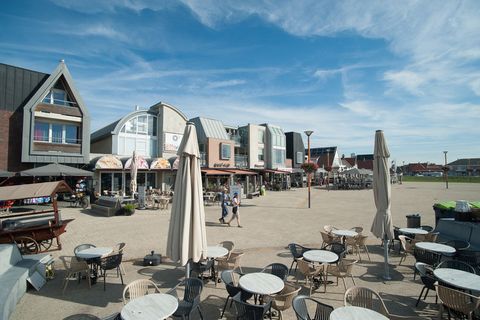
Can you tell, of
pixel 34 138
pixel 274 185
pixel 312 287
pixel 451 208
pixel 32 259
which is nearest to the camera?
pixel 312 287

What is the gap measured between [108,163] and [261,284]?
19677 mm

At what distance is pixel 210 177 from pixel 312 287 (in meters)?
24.1

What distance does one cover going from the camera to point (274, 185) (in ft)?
122

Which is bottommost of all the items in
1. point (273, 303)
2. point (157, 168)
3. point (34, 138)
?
point (273, 303)

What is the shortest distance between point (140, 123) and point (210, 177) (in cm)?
943

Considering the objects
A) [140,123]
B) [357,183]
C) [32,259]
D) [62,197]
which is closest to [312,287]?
[32,259]

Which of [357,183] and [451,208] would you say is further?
[357,183]

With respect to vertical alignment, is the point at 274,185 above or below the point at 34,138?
below

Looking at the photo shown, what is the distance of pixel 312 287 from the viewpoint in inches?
253

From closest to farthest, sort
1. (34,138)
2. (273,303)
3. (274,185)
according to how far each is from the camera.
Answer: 1. (273,303)
2. (34,138)
3. (274,185)

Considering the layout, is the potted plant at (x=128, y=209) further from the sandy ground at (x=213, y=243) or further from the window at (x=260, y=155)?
the window at (x=260, y=155)

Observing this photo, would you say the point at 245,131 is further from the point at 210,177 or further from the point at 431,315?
the point at 431,315

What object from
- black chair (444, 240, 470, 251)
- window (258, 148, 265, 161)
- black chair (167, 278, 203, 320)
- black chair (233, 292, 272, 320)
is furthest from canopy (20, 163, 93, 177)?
window (258, 148, 265, 161)

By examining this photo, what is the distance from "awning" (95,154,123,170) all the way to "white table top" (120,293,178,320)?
61.7 ft
